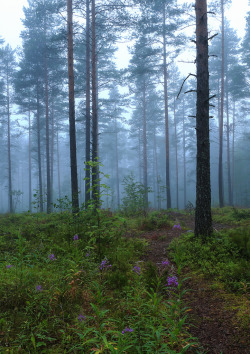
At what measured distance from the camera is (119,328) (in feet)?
8.32

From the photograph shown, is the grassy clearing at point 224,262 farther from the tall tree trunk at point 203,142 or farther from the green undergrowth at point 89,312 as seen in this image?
the green undergrowth at point 89,312

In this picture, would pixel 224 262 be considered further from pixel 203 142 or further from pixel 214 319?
pixel 203 142

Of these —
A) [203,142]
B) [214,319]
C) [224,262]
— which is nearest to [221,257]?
[224,262]

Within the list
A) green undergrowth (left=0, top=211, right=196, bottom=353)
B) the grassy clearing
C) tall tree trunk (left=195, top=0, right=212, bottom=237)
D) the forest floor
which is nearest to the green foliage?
the grassy clearing

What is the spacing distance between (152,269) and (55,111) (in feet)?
90.4

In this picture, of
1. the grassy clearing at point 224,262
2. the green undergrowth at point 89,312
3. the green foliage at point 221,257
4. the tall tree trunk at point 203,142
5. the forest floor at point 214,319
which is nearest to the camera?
the green undergrowth at point 89,312

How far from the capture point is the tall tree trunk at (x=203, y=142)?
18.8 ft

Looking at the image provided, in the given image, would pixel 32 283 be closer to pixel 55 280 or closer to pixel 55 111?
pixel 55 280

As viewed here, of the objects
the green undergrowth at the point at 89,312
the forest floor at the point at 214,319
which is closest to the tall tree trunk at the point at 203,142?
the forest floor at the point at 214,319

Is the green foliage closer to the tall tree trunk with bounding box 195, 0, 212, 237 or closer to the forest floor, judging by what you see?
the forest floor

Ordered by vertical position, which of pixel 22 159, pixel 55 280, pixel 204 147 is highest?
pixel 22 159

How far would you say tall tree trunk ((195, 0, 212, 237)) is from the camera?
5734mm

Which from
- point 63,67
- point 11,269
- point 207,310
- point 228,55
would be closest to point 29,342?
point 11,269

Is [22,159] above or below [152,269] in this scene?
above
